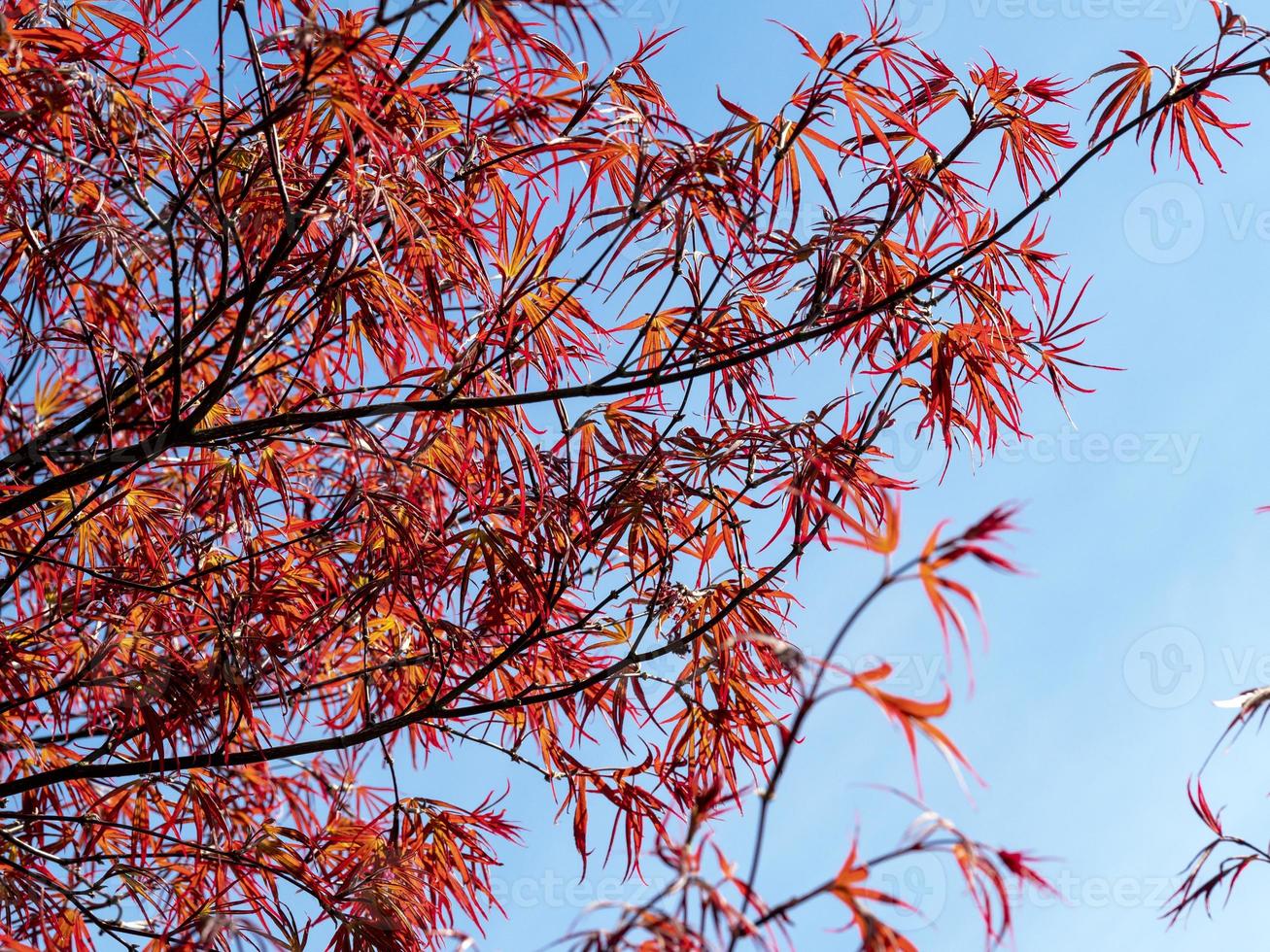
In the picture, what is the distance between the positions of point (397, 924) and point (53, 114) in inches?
66.9

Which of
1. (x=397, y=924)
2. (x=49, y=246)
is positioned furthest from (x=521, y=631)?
(x=49, y=246)

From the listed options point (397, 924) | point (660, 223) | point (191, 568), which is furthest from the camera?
point (191, 568)

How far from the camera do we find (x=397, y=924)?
2363mm

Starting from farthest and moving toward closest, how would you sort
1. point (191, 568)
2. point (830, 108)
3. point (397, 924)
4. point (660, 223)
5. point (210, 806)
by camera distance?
point (191, 568)
point (210, 806)
point (397, 924)
point (660, 223)
point (830, 108)

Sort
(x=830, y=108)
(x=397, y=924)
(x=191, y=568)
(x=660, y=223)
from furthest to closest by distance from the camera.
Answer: (x=191, y=568)
(x=397, y=924)
(x=660, y=223)
(x=830, y=108)

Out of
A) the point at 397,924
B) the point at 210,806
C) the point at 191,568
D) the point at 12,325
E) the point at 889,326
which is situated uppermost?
the point at 12,325

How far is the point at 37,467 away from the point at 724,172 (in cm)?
163

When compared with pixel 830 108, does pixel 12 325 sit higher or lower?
higher

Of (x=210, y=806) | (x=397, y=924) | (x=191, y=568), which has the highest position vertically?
(x=191, y=568)

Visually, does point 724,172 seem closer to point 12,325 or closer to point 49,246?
point 49,246

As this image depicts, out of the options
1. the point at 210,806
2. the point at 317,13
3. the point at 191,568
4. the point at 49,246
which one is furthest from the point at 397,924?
the point at 317,13

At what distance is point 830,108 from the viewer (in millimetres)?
2006

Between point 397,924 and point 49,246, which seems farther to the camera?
point 397,924

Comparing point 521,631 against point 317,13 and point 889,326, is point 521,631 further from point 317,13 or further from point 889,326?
point 317,13
